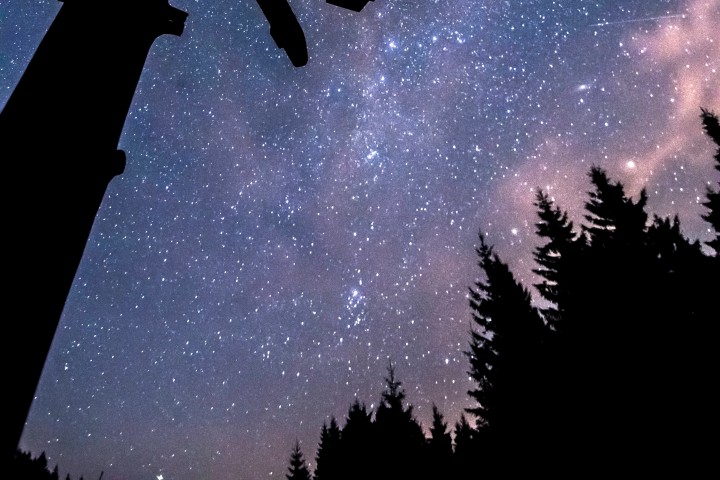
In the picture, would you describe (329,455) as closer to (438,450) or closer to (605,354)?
(438,450)

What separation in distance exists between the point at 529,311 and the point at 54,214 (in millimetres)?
22039

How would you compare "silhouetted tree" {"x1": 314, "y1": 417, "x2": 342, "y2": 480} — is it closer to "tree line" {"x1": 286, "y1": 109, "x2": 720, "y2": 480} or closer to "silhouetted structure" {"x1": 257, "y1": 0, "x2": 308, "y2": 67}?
"tree line" {"x1": 286, "y1": 109, "x2": 720, "y2": 480}

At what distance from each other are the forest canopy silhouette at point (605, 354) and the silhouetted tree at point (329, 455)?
46.5 feet

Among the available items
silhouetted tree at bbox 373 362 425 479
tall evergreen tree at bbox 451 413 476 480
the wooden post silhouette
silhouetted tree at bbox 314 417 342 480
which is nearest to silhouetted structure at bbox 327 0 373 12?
the wooden post silhouette

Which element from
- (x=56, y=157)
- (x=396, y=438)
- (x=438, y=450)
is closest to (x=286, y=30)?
Result: (x=56, y=157)

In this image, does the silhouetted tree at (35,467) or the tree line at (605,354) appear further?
the silhouetted tree at (35,467)

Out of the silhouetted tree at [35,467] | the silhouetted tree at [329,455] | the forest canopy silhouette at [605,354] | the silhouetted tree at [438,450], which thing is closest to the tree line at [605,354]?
the forest canopy silhouette at [605,354]

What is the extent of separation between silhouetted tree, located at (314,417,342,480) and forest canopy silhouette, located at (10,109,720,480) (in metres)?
14.2

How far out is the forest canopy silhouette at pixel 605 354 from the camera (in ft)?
39.0

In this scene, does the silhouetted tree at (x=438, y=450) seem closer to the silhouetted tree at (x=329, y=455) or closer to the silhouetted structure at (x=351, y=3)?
the silhouetted tree at (x=329, y=455)

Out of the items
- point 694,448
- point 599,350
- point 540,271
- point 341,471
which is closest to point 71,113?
point 694,448

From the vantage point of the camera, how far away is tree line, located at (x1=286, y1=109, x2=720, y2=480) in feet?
38.9

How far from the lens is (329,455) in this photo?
1446 inches

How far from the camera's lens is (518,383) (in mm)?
16922
